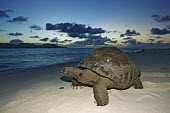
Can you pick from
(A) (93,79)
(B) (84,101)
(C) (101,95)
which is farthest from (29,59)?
(C) (101,95)

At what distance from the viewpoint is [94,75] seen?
462cm

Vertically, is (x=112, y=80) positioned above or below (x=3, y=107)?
above

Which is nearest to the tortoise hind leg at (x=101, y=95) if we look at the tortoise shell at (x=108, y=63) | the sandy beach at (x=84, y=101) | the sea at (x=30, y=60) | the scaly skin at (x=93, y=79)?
the scaly skin at (x=93, y=79)

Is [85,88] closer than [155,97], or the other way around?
[155,97]

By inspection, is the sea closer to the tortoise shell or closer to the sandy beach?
the sandy beach

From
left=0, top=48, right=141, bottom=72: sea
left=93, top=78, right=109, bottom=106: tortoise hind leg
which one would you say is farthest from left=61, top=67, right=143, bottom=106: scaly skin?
left=0, top=48, right=141, bottom=72: sea

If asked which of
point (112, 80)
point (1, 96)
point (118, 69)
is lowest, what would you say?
point (1, 96)

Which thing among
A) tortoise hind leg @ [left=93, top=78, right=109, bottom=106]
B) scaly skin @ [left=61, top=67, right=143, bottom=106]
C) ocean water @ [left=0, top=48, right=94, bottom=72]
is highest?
scaly skin @ [left=61, top=67, right=143, bottom=106]

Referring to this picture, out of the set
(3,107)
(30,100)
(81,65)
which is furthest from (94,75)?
(3,107)

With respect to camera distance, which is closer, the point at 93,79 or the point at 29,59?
the point at 93,79

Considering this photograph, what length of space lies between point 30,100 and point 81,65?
2.06 metres

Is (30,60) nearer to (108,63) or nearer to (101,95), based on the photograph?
(108,63)

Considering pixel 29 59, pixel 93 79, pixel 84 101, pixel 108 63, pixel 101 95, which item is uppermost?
pixel 108 63

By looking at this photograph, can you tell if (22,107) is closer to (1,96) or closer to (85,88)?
(1,96)
